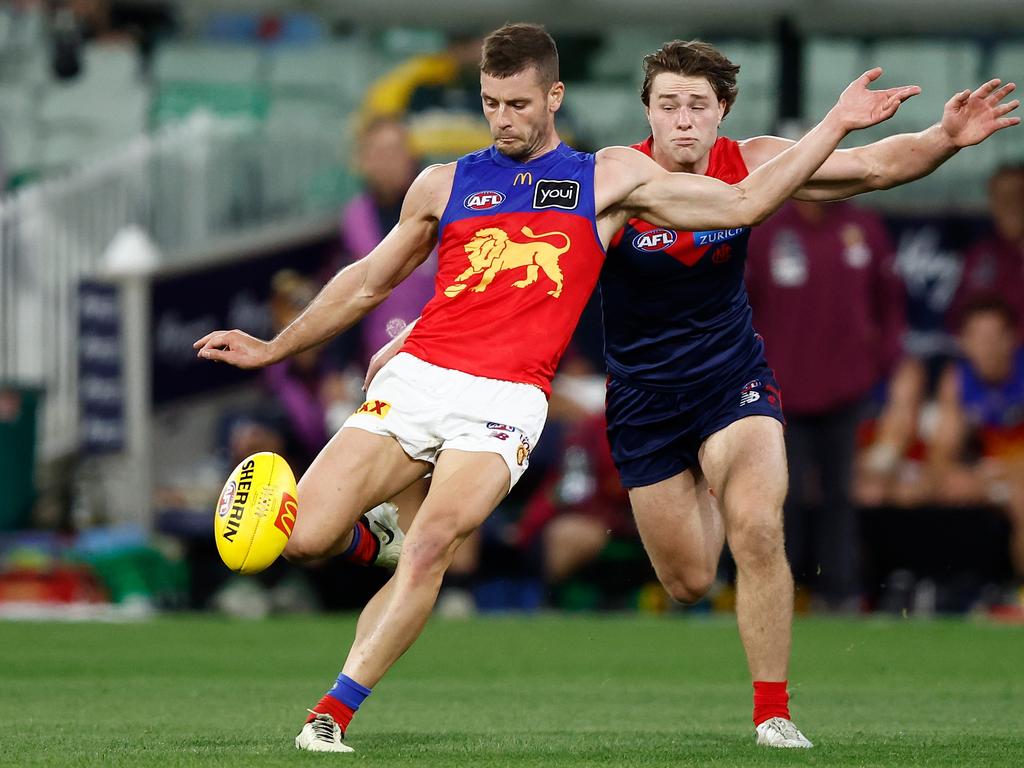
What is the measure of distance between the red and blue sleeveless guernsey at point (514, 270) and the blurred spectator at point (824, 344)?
662cm

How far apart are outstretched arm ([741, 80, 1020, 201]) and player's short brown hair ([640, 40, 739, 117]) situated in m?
0.54

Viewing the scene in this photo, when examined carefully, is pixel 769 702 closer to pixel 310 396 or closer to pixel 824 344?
pixel 824 344

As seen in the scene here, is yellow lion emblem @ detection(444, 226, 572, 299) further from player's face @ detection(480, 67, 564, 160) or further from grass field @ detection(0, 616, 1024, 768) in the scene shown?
grass field @ detection(0, 616, 1024, 768)

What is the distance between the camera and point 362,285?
7.02m

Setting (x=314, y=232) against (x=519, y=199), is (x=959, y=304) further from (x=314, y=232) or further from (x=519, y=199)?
(x=519, y=199)

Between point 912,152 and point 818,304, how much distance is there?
255 inches

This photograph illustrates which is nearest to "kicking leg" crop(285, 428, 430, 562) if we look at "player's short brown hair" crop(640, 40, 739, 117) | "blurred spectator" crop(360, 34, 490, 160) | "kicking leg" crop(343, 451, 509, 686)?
"kicking leg" crop(343, 451, 509, 686)

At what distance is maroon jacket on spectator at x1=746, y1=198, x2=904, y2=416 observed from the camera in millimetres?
13391

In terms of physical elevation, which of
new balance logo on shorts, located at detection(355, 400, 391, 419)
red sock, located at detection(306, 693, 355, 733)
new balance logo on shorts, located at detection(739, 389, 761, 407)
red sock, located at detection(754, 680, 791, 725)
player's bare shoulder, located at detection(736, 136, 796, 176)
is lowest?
red sock, located at detection(754, 680, 791, 725)

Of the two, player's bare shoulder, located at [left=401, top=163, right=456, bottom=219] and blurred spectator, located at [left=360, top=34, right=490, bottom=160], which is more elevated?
blurred spectator, located at [left=360, top=34, right=490, bottom=160]

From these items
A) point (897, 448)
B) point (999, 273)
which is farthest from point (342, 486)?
point (999, 273)

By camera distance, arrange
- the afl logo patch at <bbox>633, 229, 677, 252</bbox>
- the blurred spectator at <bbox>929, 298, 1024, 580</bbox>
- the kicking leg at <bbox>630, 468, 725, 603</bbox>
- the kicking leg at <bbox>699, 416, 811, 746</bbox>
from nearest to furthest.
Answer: the kicking leg at <bbox>699, 416, 811, 746</bbox> → the afl logo patch at <bbox>633, 229, 677, 252</bbox> → the kicking leg at <bbox>630, 468, 725, 603</bbox> → the blurred spectator at <bbox>929, 298, 1024, 580</bbox>

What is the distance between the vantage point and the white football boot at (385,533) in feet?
23.7

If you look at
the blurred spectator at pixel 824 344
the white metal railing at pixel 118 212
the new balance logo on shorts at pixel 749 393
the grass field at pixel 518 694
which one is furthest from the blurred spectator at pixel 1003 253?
the new balance logo on shorts at pixel 749 393
